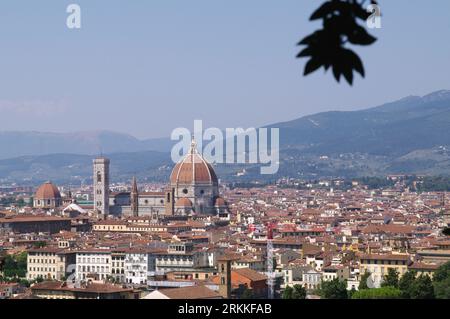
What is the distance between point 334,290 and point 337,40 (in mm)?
25712

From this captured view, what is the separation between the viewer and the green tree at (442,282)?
1094 inches

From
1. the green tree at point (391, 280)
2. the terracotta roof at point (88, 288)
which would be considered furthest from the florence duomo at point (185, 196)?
the terracotta roof at point (88, 288)

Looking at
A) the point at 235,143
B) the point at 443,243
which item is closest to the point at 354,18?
the point at 443,243

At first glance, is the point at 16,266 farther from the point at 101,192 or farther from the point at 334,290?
the point at 101,192

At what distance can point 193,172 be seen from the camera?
246ft

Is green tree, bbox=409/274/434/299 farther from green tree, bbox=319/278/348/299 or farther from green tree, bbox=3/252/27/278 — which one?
green tree, bbox=3/252/27/278

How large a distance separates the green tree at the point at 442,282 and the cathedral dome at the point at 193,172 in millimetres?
40504

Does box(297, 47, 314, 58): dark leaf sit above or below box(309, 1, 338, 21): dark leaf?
below

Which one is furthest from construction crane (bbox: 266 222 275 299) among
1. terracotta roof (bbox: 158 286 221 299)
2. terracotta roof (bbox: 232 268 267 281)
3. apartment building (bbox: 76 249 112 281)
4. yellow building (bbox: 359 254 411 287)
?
apartment building (bbox: 76 249 112 281)

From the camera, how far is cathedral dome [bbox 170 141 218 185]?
74.6 meters

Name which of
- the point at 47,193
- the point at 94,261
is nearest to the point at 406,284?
the point at 94,261

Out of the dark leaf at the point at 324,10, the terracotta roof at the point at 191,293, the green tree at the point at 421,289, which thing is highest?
the dark leaf at the point at 324,10

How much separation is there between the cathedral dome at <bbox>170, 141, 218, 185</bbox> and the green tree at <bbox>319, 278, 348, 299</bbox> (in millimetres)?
42786

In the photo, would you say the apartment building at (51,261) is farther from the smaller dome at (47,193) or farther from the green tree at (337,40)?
the smaller dome at (47,193)
